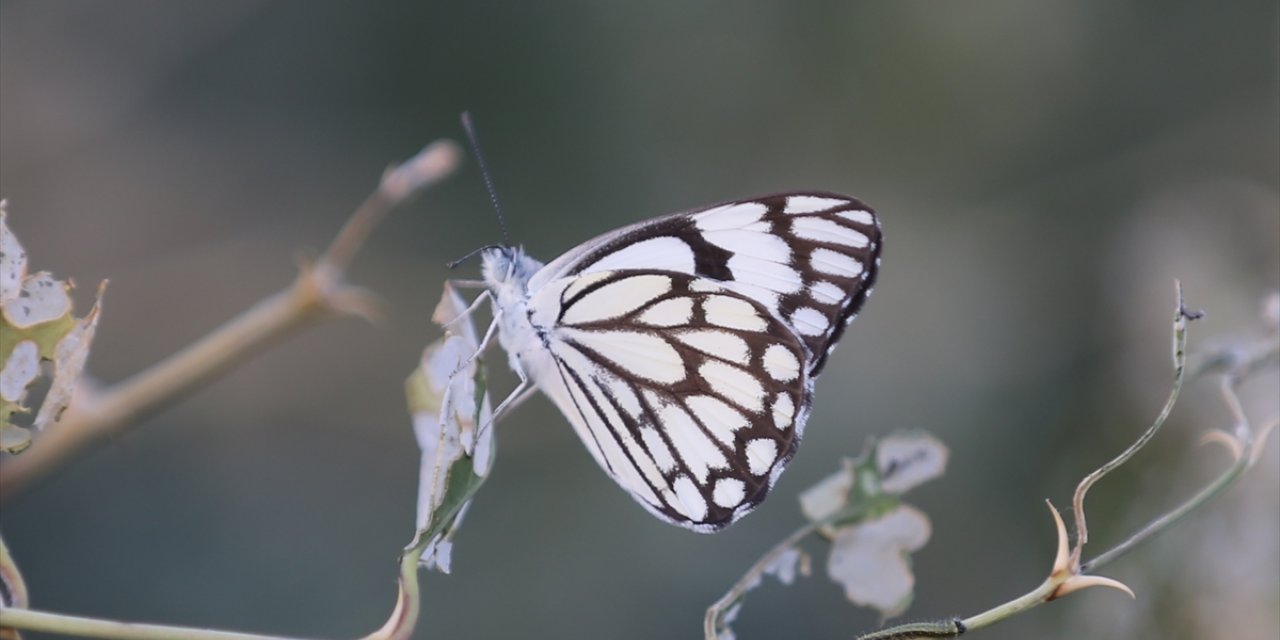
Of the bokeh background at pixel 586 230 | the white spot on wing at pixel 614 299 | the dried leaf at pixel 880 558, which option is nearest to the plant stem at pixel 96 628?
the dried leaf at pixel 880 558

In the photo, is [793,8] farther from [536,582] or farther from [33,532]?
[33,532]

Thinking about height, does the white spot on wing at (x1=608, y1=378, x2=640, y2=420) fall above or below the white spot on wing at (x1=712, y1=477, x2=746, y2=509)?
above

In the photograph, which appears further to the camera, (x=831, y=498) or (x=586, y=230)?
(x=586, y=230)

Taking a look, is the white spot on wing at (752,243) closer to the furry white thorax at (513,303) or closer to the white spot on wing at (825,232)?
the white spot on wing at (825,232)

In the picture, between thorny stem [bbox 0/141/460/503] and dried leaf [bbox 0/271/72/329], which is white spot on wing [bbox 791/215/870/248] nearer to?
thorny stem [bbox 0/141/460/503]

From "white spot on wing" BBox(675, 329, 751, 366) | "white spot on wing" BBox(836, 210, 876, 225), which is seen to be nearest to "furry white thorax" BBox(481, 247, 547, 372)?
"white spot on wing" BBox(675, 329, 751, 366)

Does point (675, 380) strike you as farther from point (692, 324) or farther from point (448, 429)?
point (448, 429)

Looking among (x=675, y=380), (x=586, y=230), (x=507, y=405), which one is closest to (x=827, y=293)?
(x=675, y=380)
